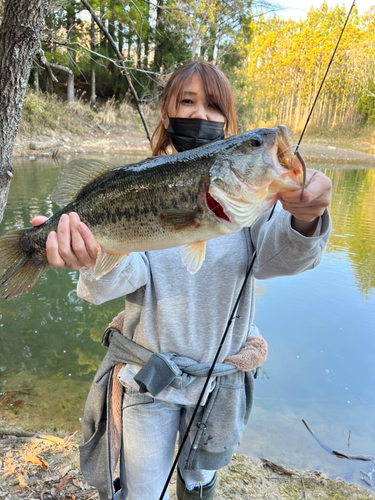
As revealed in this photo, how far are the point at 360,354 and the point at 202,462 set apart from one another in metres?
3.44

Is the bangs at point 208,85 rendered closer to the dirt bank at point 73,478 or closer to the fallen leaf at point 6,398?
the dirt bank at point 73,478

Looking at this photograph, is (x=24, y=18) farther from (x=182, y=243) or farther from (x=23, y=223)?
(x=23, y=223)

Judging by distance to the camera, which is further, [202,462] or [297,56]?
[297,56]

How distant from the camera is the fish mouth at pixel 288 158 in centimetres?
124

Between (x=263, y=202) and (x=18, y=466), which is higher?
(x=263, y=202)

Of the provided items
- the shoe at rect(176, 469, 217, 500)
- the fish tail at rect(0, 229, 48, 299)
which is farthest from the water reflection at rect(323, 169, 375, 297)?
the fish tail at rect(0, 229, 48, 299)

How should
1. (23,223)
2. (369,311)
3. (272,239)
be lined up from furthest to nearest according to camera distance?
1. (23,223)
2. (369,311)
3. (272,239)

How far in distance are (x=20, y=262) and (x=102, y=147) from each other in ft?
67.8

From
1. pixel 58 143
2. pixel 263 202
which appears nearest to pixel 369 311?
pixel 263 202

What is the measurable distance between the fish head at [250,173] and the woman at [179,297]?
261 mm

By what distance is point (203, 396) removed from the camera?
1.83m

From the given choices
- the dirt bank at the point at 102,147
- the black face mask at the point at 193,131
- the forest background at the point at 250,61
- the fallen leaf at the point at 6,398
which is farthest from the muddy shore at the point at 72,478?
the dirt bank at the point at 102,147

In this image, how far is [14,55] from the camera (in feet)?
8.16

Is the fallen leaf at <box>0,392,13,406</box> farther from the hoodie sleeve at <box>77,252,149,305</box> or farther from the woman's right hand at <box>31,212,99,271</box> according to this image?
the woman's right hand at <box>31,212,99,271</box>
